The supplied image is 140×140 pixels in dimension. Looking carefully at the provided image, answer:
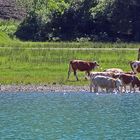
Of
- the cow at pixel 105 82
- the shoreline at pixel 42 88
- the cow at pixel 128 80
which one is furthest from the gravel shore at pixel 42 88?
the cow at pixel 128 80

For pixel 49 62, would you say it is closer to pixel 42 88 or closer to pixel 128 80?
pixel 42 88

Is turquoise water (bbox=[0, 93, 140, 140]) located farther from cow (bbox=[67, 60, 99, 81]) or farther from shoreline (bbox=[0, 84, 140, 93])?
cow (bbox=[67, 60, 99, 81])

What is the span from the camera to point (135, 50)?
60.0m

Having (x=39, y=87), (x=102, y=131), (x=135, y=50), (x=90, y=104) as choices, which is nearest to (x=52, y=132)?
(x=102, y=131)

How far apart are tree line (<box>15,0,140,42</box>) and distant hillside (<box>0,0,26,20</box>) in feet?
28.8

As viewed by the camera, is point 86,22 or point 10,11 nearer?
point 86,22

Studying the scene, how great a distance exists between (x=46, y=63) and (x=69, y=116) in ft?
68.1

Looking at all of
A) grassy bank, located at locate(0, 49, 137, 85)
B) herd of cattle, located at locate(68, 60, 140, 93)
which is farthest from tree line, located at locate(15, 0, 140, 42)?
herd of cattle, located at locate(68, 60, 140, 93)

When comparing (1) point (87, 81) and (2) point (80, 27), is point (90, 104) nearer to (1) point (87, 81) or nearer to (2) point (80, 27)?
(1) point (87, 81)

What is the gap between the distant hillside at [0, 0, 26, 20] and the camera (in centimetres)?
9712

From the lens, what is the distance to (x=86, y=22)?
8400 centimetres

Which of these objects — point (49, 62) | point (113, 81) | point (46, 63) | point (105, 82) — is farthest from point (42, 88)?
point (49, 62)

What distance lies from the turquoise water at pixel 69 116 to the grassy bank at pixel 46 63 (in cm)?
572

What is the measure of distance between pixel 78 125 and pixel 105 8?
57183mm
